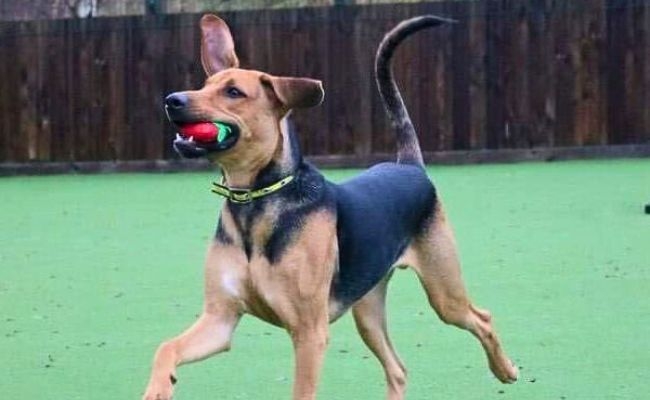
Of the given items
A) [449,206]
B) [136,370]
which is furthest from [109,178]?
[136,370]

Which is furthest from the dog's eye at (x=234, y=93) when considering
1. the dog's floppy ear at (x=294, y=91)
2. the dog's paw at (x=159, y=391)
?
the dog's paw at (x=159, y=391)

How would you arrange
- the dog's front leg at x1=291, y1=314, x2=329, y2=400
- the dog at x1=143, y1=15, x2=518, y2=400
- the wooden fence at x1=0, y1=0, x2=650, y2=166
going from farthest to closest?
the wooden fence at x1=0, y1=0, x2=650, y2=166, the dog's front leg at x1=291, y1=314, x2=329, y2=400, the dog at x1=143, y1=15, x2=518, y2=400

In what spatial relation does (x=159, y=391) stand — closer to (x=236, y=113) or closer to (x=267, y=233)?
(x=267, y=233)

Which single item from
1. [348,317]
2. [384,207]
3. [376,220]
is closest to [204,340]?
[376,220]

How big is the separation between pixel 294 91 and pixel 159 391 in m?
1.04

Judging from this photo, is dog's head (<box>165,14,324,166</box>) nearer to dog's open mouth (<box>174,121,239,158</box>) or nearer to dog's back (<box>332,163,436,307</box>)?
dog's open mouth (<box>174,121,239,158</box>)

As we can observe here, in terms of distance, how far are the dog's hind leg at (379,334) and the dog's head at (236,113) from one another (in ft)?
3.68

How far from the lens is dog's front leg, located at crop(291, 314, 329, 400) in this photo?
15.1ft

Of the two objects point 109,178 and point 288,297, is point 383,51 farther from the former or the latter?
point 109,178

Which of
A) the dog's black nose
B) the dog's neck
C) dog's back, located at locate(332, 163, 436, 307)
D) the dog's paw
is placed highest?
the dog's black nose

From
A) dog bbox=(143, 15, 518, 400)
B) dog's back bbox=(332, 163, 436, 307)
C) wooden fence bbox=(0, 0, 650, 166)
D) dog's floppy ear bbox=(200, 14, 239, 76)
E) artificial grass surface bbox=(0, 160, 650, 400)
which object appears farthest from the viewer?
Result: wooden fence bbox=(0, 0, 650, 166)

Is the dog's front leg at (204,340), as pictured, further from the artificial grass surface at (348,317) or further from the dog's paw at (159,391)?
the artificial grass surface at (348,317)

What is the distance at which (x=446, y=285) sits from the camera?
5547 mm

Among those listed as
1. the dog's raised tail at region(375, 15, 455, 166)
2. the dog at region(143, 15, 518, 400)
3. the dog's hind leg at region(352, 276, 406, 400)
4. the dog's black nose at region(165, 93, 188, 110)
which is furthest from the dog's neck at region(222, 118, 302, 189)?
the dog's raised tail at region(375, 15, 455, 166)
